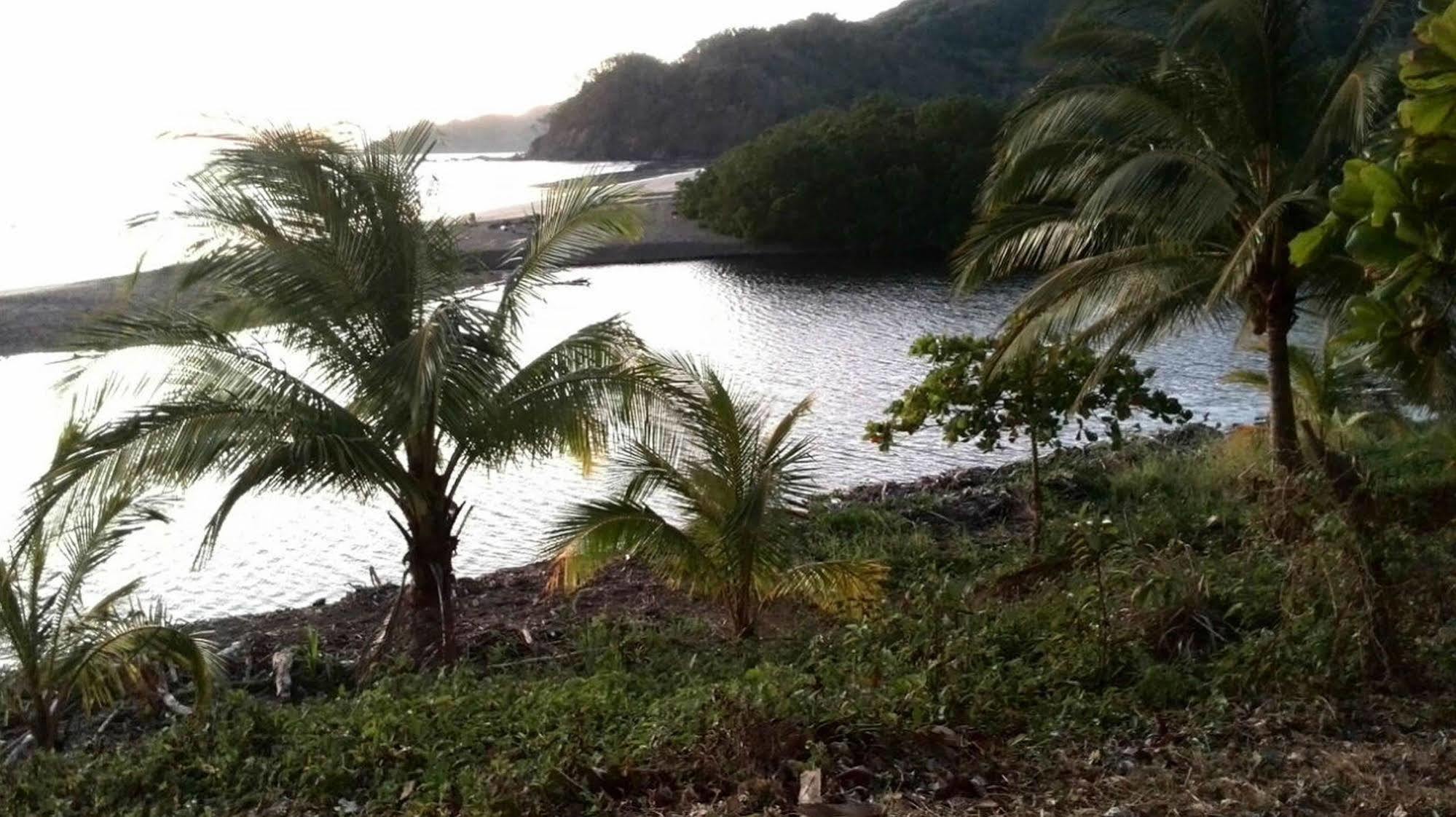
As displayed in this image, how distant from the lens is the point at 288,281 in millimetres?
9055

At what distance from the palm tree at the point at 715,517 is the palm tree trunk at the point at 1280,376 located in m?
3.80

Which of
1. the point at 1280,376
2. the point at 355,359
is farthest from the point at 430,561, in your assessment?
the point at 1280,376

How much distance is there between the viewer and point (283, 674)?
9555 millimetres

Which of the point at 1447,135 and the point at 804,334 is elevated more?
the point at 1447,135

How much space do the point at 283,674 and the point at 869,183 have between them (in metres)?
39.3

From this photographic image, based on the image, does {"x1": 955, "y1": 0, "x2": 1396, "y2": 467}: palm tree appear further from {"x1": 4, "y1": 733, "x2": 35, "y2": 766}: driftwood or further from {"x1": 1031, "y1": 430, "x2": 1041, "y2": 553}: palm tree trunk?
{"x1": 4, "y1": 733, "x2": 35, "y2": 766}: driftwood

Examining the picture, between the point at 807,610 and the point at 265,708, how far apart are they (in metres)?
3.74

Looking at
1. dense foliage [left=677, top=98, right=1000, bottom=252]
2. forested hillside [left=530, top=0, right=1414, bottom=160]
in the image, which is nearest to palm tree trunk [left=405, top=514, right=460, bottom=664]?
dense foliage [left=677, top=98, right=1000, bottom=252]

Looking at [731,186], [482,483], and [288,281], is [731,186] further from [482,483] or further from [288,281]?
[288,281]

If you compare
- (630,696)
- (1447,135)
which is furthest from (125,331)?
(1447,135)

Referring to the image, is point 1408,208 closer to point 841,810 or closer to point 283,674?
point 841,810

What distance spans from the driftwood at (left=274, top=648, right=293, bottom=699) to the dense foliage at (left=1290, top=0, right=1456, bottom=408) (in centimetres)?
761

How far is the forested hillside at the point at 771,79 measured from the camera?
80250 mm

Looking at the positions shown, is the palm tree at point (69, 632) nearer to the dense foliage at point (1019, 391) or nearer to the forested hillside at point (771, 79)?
the dense foliage at point (1019, 391)
